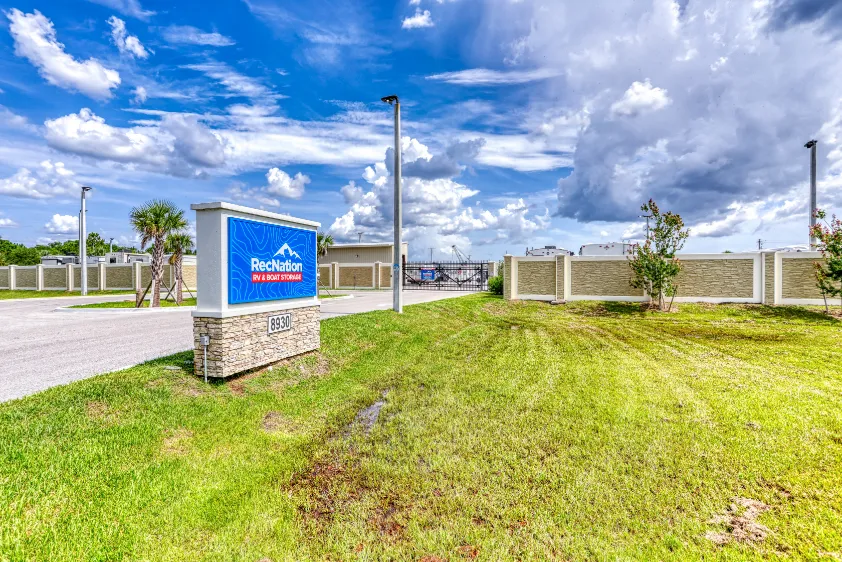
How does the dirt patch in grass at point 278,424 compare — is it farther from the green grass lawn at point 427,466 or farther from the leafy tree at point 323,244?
the leafy tree at point 323,244

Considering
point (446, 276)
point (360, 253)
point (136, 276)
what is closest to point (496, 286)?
point (446, 276)

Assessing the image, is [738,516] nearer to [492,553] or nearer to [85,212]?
[492,553]

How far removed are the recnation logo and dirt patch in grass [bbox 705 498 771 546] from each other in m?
6.64

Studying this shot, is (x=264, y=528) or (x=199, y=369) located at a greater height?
(x=199, y=369)

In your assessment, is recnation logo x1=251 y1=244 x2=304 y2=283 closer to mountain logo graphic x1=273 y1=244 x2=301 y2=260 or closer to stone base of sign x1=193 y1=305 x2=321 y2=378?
mountain logo graphic x1=273 y1=244 x2=301 y2=260

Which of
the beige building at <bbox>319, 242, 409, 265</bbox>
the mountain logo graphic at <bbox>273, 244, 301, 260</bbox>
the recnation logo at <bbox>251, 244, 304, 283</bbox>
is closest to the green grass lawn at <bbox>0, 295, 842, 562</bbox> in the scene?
the recnation logo at <bbox>251, 244, 304, 283</bbox>

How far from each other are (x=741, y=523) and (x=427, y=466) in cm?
267

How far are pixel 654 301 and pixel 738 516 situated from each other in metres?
18.2

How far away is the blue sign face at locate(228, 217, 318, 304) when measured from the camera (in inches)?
264

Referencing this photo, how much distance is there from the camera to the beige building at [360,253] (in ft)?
→ 134

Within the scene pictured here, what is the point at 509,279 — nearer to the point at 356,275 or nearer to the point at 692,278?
the point at 692,278

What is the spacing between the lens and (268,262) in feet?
24.5

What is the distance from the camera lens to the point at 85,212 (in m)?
27.1

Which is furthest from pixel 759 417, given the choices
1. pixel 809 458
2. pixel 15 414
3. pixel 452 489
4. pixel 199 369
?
pixel 15 414
